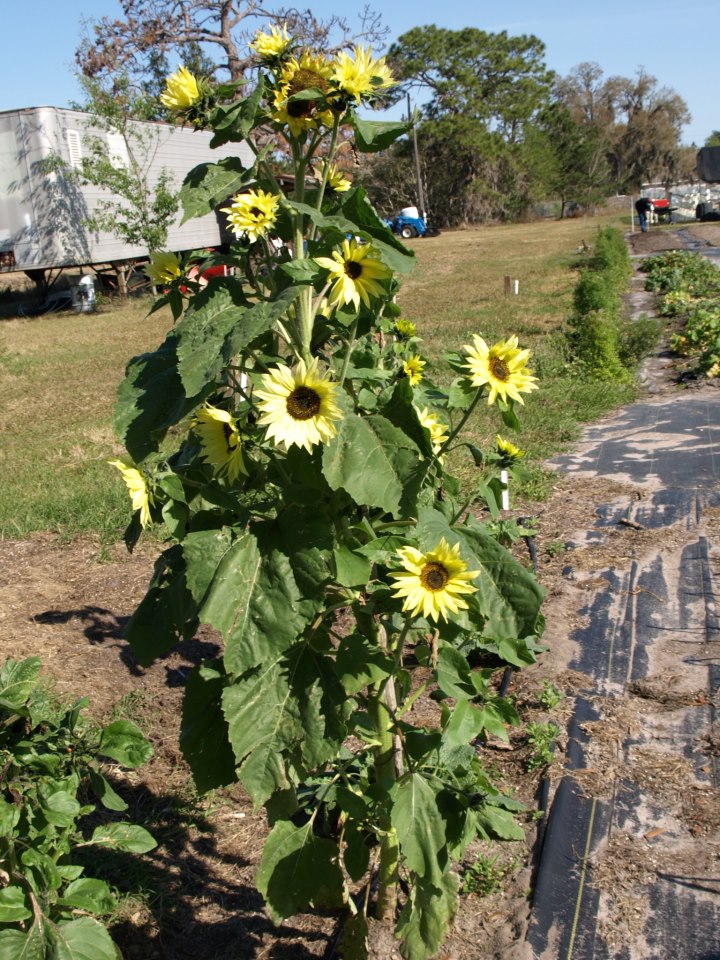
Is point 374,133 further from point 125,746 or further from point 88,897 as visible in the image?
point 88,897

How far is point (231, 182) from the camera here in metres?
1.90

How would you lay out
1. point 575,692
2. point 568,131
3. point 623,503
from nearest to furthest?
point 575,692
point 623,503
point 568,131

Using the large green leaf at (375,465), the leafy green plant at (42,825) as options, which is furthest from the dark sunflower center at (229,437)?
the leafy green plant at (42,825)

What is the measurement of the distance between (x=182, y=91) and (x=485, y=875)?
241 centimetres

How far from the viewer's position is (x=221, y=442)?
202 centimetres

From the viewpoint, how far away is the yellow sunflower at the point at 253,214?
1.91m

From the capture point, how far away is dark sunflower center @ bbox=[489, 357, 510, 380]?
2039 mm

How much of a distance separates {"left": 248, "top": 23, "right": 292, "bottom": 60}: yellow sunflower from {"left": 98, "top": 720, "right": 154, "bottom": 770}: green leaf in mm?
1572

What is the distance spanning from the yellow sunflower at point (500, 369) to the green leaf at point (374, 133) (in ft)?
1.58

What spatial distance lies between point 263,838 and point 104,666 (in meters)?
1.35

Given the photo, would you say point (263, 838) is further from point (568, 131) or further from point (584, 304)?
point (568, 131)

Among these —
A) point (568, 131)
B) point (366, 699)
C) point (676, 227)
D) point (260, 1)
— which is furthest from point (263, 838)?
point (568, 131)

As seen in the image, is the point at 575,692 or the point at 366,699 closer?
the point at 366,699

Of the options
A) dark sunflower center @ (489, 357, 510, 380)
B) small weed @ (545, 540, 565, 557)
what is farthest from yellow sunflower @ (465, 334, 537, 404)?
small weed @ (545, 540, 565, 557)
